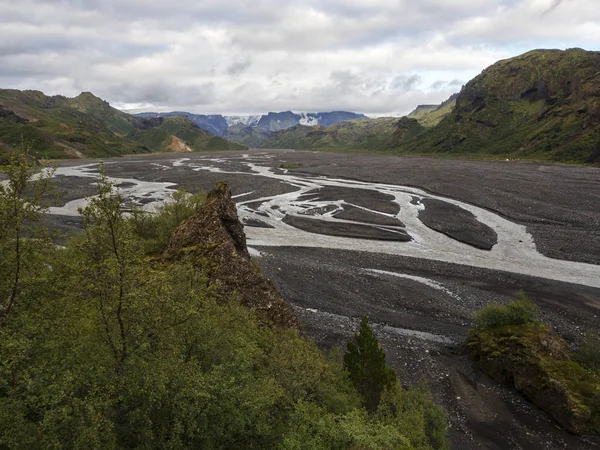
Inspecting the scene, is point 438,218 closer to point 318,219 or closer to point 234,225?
point 318,219

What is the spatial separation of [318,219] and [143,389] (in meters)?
60.8

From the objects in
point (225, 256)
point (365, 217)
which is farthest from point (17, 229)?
point (365, 217)

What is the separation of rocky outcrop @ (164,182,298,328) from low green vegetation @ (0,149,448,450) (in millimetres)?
9879

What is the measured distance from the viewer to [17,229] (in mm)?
10398

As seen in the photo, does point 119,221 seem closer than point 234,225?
Yes

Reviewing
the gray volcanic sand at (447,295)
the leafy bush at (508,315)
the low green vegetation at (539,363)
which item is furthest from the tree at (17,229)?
the leafy bush at (508,315)

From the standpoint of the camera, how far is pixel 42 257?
12.5 metres

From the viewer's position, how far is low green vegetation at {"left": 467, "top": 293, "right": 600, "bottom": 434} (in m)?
21.4

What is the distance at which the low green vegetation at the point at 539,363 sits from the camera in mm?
21438

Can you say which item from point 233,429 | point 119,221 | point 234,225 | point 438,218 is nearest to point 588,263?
point 438,218

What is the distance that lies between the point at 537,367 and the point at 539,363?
337mm

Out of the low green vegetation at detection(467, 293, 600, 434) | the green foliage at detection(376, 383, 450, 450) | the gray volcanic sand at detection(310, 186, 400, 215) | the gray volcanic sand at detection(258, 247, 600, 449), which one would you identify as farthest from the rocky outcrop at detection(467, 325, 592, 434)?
the gray volcanic sand at detection(310, 186, 400, 215)

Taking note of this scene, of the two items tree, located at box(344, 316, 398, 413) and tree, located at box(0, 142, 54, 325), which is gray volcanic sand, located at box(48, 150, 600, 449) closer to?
tree, located at box(344, 316, 398, 413)

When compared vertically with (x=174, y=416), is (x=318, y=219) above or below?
below
